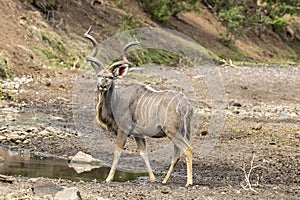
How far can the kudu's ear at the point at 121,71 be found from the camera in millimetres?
9377

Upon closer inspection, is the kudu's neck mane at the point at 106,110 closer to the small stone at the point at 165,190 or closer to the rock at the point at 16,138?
the small stone at the point at 165,190

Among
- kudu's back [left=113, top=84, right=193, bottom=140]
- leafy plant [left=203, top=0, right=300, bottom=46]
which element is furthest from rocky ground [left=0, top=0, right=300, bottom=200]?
leafy plant [left=203, top=0, right=300, bottom=46]

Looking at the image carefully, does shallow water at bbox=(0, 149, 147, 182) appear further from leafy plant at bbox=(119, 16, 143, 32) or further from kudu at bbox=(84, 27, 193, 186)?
leafy plant at bbox=(119, 16, 143, 32)

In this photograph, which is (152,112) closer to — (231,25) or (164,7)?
(164,7)

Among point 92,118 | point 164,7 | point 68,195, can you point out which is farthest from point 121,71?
point 164,7

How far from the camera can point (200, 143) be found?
1297 cm

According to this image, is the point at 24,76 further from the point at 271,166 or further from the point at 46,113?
the point at 271,166

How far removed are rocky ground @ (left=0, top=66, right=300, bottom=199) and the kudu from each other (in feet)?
1.68

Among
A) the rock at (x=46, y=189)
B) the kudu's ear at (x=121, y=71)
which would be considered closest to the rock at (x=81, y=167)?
the kudu's ear at (x=121, y=71)

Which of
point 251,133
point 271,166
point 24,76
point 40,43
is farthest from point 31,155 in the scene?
point 40,43

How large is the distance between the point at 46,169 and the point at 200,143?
3.86m

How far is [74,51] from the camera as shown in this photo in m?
25.4

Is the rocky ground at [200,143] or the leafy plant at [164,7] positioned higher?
the rocky ground at [200,143]

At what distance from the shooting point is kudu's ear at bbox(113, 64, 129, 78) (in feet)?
30.8
